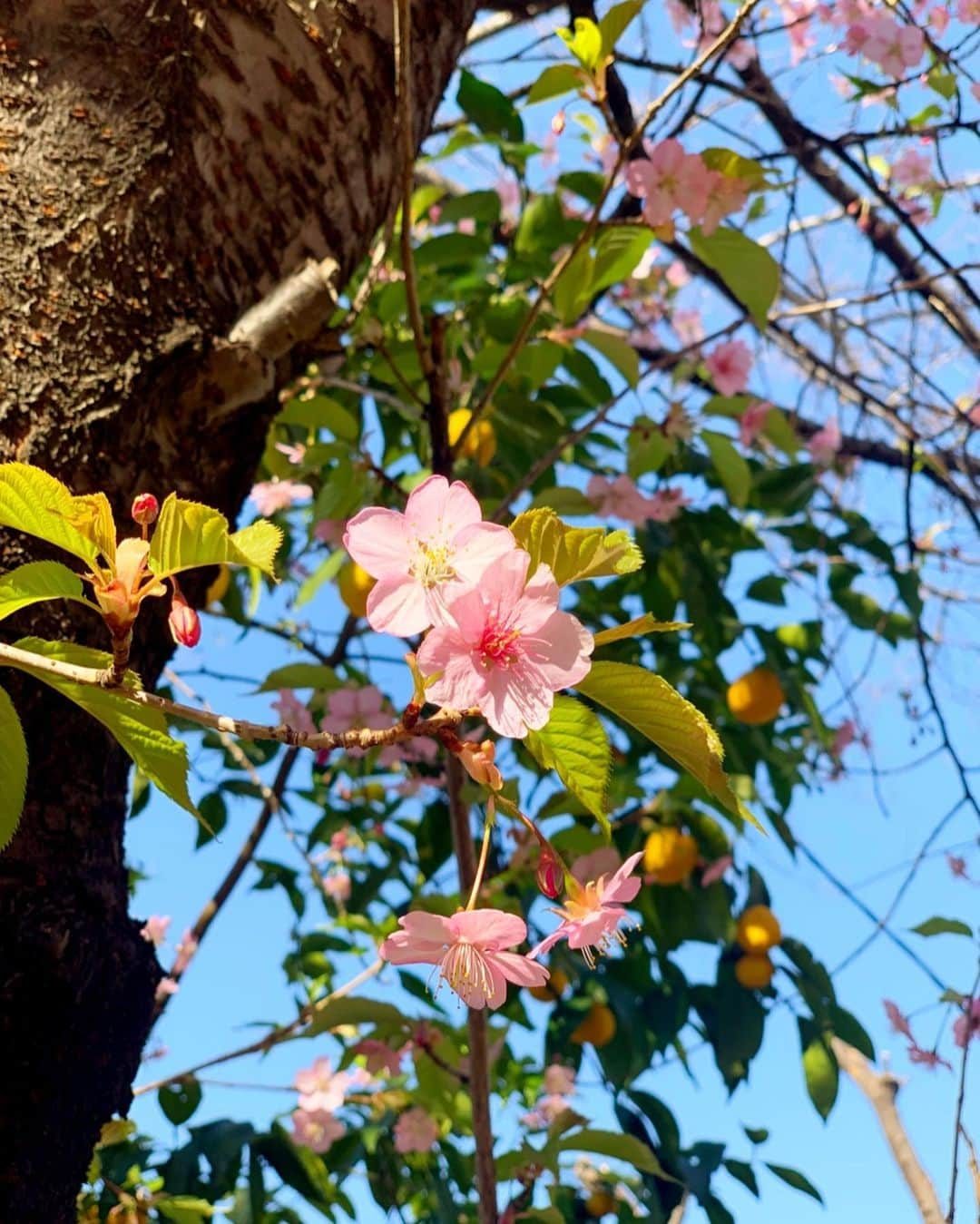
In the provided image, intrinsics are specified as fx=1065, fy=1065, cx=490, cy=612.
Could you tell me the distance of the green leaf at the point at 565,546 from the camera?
42 cm

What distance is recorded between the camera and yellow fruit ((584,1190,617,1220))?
6.35ft

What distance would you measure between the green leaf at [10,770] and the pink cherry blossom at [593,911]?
0.80 feet

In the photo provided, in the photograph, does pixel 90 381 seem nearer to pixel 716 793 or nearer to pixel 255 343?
pixel 255 343

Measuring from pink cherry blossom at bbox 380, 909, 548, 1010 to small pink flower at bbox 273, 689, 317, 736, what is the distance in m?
1.18

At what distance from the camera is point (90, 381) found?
0.66 m

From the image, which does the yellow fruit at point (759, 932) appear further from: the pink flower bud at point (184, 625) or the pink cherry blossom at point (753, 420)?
the pink flower bud at point (184, 625)

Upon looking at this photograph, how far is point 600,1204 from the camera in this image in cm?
194

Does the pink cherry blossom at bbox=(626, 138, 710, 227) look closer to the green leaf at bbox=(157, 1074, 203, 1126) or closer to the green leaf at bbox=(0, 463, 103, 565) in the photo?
the green leaf at bbox=(0, 463, 103, 565)

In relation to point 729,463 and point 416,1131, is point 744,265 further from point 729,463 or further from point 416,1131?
point 416,1131

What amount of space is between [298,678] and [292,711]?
1.92 ft

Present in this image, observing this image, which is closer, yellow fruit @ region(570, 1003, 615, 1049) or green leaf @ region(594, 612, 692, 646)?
green leaf @ region(594, 612, 692, 646)

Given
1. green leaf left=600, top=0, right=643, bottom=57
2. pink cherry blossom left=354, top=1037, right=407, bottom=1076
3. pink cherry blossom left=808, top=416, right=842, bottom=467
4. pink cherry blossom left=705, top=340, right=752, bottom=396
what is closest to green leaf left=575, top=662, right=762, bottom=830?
green leaf left=600, top=0, right=643, bottom=57

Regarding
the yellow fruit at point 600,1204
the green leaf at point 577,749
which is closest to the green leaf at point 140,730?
the green leaf at point 577,749

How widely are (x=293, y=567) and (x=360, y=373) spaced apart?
2.31 feet
